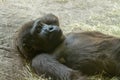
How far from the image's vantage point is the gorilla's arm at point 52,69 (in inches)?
105

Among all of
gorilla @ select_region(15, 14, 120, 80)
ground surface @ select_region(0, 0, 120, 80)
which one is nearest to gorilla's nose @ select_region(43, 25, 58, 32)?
gorilla @ select_region(15, 14, 120, 80)

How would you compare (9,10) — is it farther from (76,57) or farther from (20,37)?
(76,57)

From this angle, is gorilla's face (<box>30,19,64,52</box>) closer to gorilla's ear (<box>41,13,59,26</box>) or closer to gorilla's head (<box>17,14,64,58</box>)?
gorilla's head (<box>17,14,64,58</box>)

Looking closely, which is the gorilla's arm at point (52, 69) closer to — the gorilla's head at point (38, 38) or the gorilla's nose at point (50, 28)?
the gorilla's head at point (38, 38)

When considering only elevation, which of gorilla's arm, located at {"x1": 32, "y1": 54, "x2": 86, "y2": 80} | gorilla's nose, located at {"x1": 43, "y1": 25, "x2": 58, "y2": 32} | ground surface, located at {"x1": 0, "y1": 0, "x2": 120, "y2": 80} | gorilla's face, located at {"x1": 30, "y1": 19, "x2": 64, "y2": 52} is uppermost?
gorilla's nose, located at {"x1": 43, "y1": 25, "x2": 58, "y2": 32}

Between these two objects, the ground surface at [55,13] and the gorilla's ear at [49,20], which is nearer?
the ground surface at [55,13]

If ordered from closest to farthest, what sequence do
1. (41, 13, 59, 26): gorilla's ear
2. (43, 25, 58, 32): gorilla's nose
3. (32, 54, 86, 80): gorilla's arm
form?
(32, 54, 86, 80): gorilla's arm, (43, 25, 58, 32): gorilla's nose, (41, 13, 59, 26): gorilla's ear

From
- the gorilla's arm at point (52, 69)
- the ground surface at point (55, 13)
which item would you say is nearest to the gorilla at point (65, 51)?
the gorilla's arm at point (52, 69)

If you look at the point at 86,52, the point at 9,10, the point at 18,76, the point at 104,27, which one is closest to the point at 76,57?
the point at 86,52

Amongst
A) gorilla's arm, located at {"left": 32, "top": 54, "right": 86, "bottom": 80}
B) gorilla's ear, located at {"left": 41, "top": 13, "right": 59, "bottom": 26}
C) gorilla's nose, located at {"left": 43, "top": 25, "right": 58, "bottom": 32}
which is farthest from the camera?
gorilla's ear, located at {"left": 41, "top": 13, "right": 59, "bottom": 26}

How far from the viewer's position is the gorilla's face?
290cm

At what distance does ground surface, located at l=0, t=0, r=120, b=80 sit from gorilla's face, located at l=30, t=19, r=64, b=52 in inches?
8.7

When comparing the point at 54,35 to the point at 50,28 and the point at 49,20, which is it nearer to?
the point at 50,28

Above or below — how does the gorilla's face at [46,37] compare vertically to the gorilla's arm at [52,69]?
above
